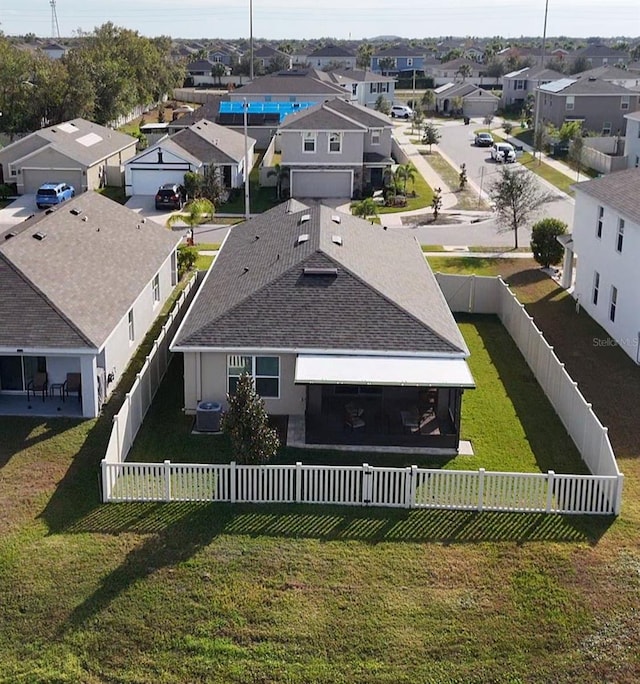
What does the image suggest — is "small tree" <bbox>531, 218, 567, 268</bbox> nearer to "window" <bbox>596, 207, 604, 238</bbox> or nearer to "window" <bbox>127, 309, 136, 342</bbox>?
"window" <bbox>596, 207, 604, 238</bbox>

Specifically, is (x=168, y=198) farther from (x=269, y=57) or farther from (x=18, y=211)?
(x=269, y=57)

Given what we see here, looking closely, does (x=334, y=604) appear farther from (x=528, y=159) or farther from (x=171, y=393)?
(x=528, y=159)

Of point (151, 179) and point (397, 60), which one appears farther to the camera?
point (397, 60)

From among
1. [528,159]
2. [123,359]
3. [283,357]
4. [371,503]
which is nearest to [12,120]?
A: [528,159]

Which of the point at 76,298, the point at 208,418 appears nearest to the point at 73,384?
the point at 76,298

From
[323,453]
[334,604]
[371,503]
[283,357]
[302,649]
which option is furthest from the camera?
[283,357]

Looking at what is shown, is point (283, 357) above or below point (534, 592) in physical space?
above

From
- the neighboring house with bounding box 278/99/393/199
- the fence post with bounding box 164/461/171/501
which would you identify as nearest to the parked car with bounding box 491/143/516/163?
the neighboring house with bounding box 278/99/393/199
